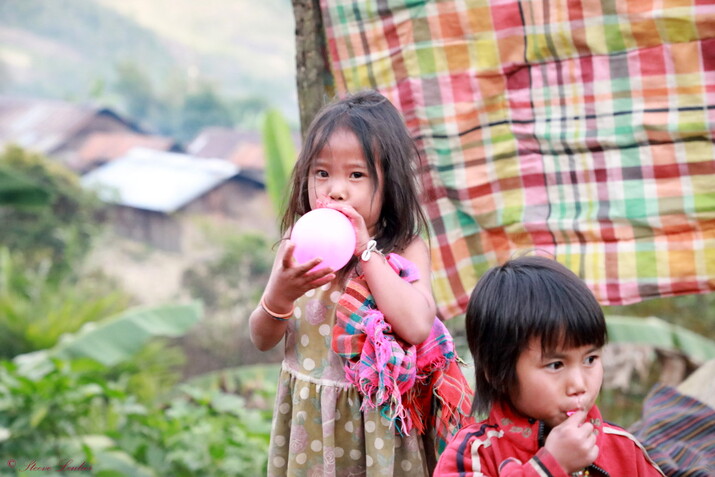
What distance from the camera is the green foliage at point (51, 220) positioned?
7.71m

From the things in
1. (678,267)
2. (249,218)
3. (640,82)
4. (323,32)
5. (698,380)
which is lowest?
(249,218)

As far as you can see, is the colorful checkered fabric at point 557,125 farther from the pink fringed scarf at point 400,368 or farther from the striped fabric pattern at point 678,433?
the pink fringed scarf at point 400,368

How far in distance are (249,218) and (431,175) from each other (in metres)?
6.89

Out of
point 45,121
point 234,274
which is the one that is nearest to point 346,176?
point 234,274

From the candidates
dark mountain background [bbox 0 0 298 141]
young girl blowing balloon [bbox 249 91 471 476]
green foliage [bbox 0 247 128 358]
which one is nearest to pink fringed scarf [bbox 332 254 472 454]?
young girl blowing balloon [bbox 249 91 471 476]

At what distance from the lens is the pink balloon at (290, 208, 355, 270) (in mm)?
1574

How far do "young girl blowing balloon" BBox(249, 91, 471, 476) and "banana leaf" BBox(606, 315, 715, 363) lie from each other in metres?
3.62

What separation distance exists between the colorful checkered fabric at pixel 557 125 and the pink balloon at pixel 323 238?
0.97 meters

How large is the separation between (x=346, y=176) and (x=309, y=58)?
0.97m

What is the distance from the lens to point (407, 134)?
1.83m

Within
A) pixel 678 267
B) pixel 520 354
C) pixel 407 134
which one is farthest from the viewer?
pixel 678 267

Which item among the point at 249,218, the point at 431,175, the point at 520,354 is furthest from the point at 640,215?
the point at 249,218

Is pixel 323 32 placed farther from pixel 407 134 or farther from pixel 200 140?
pixel 200 140

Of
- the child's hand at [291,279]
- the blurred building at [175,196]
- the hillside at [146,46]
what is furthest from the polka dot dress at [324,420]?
the hillside at [146,46]
